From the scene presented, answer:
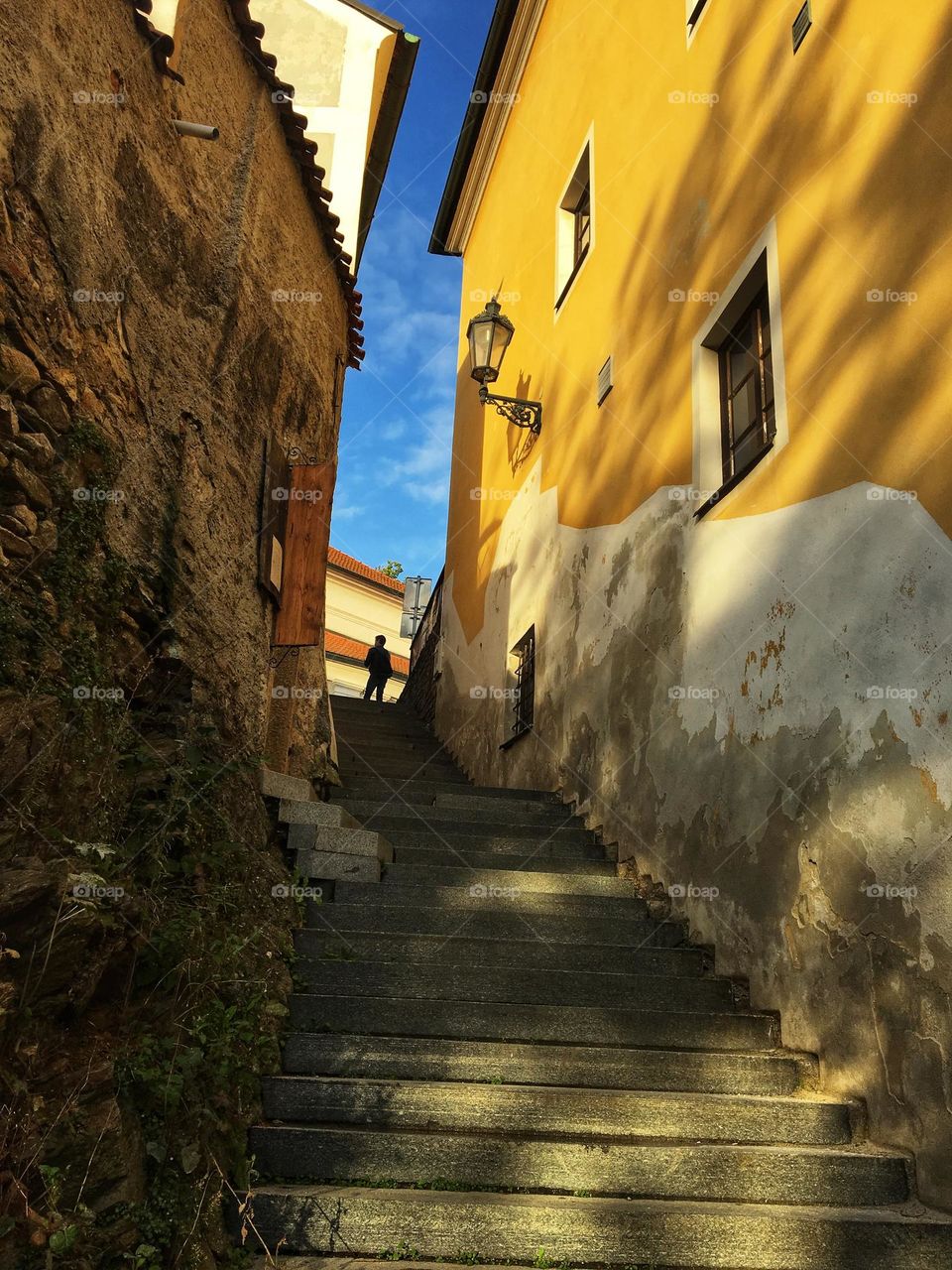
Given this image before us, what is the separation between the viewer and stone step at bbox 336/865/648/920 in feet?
15.2

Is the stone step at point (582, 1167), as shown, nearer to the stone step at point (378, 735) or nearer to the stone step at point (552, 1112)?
the stone step at point (552, 1112)

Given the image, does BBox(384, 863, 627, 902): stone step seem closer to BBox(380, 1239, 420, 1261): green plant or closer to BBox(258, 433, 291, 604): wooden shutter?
BBox(258, 433, 291, 604): wooden shutter

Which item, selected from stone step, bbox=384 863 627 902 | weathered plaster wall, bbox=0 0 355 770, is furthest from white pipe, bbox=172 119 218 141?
stone step, bbox=384 863 627 902

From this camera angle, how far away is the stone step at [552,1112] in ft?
10.0

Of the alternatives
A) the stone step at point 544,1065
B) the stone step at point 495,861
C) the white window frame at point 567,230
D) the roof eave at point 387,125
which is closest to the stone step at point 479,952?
the stone step at point 544,1065

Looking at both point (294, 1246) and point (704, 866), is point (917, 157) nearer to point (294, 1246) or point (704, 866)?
point (704, 866)

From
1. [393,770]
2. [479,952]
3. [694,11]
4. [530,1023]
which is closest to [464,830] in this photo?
[479,952]

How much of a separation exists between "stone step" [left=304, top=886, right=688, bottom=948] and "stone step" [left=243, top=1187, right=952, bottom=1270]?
1664mm

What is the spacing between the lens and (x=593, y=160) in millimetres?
8477

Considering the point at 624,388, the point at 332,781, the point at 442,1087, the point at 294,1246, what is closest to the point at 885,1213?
the point at 442,1087

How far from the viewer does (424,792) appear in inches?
271

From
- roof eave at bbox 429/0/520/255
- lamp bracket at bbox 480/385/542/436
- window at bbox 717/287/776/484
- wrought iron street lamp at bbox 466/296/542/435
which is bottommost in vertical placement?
window at bbox 717/287/776/484

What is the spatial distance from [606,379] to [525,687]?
311cm

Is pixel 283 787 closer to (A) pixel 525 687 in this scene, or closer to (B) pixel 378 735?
(A) pixel 525 687
